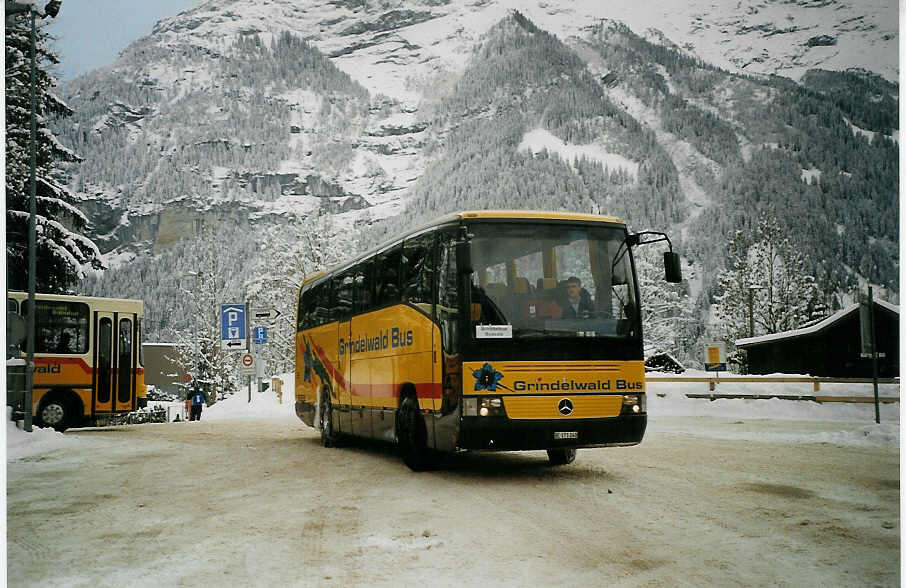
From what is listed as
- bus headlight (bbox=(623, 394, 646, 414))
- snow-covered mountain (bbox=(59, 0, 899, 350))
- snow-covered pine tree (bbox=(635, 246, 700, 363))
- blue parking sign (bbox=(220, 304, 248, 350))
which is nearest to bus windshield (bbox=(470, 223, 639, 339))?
bus headlight (bbox=(623, 394, 646, 414))

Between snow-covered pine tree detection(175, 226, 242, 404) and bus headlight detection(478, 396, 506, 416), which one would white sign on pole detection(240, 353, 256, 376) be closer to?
snow-covered pine tree detection(175, 226, 242, 404)

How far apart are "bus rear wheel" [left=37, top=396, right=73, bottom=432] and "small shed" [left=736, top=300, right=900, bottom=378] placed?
2671 centimetres

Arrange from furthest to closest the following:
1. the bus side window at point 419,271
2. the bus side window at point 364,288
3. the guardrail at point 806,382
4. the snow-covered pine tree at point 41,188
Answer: the guardrail at point 806,382
the snow-covered pine tree at point 41,188
the bus side window at point 364,288
the bus side window at point 419,271

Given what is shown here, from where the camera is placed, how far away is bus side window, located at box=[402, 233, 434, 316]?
37.0ft

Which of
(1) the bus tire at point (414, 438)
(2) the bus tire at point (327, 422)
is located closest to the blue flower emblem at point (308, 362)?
(2) the bus tire at point (327, 422)

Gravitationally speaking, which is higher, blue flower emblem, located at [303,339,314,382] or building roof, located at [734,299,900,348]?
building roof, located at [734,299,900,348]

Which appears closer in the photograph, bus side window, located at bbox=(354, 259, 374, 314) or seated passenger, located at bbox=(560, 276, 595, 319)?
seated passenger, located at bbox=(560, 276, 595, 319)

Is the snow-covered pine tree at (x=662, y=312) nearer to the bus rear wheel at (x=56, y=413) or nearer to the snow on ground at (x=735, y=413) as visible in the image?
the snow on ground at (x=735, y=413)

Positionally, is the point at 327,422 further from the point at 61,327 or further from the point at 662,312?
the point at 662,312

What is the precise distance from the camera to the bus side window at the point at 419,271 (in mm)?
11274

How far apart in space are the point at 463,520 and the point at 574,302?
10.7ft

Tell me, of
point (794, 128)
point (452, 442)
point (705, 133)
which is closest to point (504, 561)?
point (452, 442)

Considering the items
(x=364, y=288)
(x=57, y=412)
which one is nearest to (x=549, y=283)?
(x=364, y=288)

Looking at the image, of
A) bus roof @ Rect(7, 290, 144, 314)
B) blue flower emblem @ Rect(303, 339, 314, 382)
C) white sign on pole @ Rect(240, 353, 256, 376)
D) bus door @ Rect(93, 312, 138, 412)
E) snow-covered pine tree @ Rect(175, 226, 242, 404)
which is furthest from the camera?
snow-covered pine tree @ Rect(175, 226, 242, 404)
